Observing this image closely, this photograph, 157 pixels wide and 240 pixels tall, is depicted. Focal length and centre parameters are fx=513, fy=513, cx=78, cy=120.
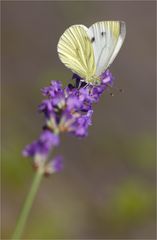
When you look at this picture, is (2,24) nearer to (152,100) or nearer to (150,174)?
(152,100)

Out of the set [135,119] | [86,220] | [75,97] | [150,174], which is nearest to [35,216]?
[86,220]

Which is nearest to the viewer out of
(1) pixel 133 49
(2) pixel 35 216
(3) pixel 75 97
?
(3) pixel 75 97

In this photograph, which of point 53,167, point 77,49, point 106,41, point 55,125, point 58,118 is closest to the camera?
point 53,167

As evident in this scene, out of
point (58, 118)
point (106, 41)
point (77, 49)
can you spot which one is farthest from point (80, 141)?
point (58, 118)

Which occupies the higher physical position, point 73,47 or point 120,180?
point 73,47

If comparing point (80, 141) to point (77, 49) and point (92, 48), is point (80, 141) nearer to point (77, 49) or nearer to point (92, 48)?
point (77, 49)

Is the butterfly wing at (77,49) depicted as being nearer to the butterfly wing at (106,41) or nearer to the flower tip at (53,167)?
the butterfly wing at (106,41)

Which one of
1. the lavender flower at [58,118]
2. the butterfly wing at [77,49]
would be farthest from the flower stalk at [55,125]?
the butterfly wing at [77,49]
